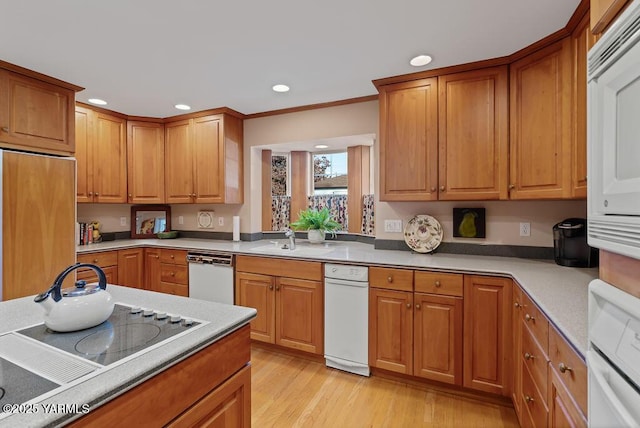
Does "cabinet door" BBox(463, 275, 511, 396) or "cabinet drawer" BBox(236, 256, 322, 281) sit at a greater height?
"cabinet drawer" BBox(236, 256, 322, 281)

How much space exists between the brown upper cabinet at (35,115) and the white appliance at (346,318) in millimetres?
2448

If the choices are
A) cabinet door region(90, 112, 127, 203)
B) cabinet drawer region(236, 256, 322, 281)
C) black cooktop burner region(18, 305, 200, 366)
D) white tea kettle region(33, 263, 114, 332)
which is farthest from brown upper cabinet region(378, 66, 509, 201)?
cabinet door region(90, 112, 127, 203)

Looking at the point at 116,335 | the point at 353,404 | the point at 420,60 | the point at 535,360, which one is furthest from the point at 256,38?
the point at 353,404

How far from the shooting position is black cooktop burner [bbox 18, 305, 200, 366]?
85 centimetres

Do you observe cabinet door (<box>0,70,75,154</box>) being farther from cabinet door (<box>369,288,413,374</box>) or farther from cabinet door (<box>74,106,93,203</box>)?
cabinet door (<box>369,288,413,374</box>)

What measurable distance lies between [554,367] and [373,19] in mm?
1879

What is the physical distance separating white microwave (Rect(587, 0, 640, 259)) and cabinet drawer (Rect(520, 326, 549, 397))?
0.79m

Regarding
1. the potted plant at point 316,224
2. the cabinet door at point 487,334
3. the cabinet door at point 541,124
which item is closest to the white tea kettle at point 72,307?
the cabinet door at point 487,334

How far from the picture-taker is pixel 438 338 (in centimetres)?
209

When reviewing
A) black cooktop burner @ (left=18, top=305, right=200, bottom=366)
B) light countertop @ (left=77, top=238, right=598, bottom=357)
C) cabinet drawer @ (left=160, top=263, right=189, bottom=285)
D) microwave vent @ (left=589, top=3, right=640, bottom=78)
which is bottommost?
cabinet drawer @ (left=160, top=263, right=189, bottom=285)

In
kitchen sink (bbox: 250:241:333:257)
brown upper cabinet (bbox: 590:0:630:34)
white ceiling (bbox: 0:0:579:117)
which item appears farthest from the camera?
kitchen sink (bbox: 250:241:333:257)

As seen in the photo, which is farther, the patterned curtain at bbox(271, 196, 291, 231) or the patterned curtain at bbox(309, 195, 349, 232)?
the patterned curtain at bbox(271, 196, 291, 231)

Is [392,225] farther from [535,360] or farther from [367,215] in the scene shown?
[535,360]

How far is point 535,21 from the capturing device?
68.1 inches
